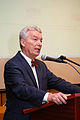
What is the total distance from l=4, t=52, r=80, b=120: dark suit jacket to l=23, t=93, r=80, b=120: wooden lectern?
0.06 metres

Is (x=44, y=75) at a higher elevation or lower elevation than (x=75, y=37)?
lower

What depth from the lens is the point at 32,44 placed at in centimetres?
155

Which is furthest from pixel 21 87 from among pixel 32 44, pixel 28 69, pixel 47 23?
pixel 47 23

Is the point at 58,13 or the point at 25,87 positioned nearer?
the point at 25,87

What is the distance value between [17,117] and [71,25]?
7.16 ft

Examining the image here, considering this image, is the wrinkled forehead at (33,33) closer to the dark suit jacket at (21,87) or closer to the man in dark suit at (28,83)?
the man in dark suit at (28,83)

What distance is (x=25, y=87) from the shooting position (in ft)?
3.82

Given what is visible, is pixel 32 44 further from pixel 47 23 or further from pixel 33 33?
pixel 47 23

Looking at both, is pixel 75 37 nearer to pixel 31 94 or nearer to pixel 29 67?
pixel 29 67

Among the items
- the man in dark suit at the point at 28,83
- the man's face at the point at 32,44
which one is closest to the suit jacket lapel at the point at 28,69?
the man in dark suit at the point at 28,83

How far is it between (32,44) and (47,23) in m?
1.44

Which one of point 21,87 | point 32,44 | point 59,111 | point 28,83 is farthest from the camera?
point 32,44

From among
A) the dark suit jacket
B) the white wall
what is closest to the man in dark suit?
the dark suit jacket

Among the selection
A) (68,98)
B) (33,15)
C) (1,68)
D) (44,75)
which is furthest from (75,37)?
(68,98)
